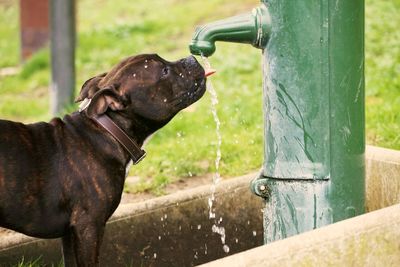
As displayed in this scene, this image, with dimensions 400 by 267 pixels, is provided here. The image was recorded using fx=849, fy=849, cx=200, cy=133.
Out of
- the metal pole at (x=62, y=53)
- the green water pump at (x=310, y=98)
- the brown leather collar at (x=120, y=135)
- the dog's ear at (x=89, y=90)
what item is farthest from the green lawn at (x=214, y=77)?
the green water pump at (x=310, y=98)

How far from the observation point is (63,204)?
3873 millimetres

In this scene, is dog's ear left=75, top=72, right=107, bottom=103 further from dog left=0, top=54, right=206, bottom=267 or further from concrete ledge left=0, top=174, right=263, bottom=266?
concrete ledge left=0, top=174, right=263, bottom=266

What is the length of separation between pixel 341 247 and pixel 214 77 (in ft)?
19.9

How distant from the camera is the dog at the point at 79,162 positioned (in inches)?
151

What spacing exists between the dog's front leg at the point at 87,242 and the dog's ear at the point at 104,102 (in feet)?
1.69

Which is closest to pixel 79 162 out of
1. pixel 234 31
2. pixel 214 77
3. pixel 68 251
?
pixel 68 251

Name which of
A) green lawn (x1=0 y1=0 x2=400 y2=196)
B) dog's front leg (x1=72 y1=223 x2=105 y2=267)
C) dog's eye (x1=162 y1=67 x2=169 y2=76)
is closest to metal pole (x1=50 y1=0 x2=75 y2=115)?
green lawn (x1=0 y1=0 x2=400 y2=196)

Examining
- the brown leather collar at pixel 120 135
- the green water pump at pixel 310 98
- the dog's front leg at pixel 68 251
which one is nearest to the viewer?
the green water pump at pixel 310 98

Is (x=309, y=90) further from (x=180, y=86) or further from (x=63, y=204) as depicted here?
(x=63, y=204)

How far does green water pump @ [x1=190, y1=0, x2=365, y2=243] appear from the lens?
150 inches

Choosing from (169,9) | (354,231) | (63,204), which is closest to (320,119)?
(354,231)

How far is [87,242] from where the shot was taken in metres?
3.84

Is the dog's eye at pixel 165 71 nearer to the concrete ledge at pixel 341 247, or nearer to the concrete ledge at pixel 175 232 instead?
the concrete ledge at pixel 175 232

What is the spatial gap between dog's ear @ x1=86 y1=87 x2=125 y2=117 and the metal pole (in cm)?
436
